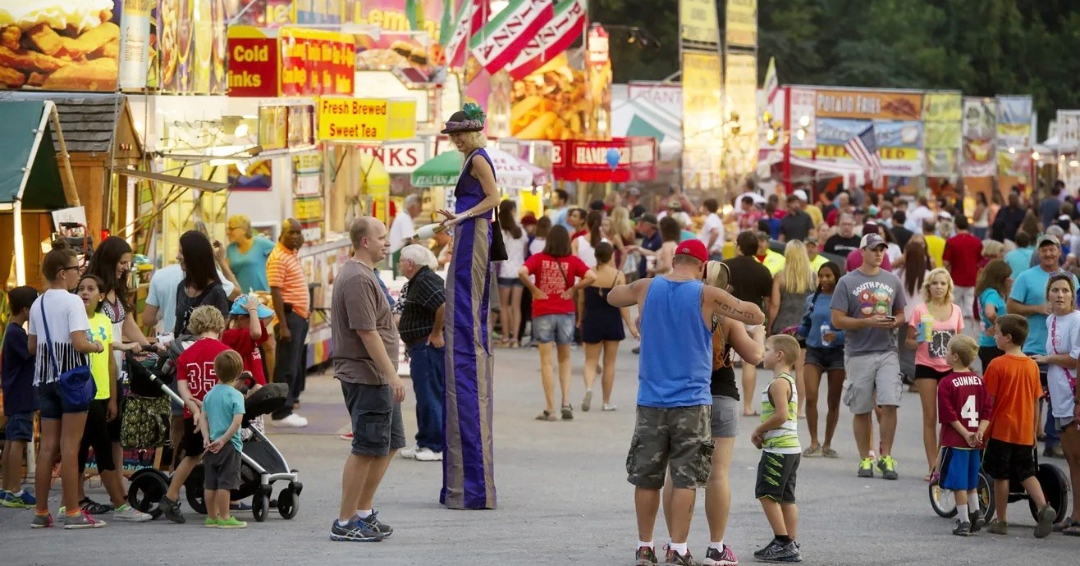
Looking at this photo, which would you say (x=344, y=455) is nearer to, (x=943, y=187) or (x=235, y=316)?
(x=235, y=316)

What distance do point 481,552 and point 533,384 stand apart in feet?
31.3

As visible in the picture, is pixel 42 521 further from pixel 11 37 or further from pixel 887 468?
pixel 887 468

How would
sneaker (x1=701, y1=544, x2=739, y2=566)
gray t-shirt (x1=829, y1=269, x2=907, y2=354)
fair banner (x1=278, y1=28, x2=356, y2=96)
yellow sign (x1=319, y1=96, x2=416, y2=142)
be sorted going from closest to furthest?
sneaker (x1=701, y1=544, x2=739, y2=566), gray t-shirt (x1=829, y1=269, x2=907, y2=354), fair banner (x1=278, y1=28, x2=356, y2=96), yellow sign (x1=319, y1=96, x2=416, y2=142)

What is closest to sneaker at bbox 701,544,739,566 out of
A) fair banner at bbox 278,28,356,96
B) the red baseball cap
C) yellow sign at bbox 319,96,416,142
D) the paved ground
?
the paved ground

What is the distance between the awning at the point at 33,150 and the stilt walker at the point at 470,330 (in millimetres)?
3192

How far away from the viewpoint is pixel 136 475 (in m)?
10.4

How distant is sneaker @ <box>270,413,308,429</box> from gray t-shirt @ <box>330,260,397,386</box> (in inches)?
224

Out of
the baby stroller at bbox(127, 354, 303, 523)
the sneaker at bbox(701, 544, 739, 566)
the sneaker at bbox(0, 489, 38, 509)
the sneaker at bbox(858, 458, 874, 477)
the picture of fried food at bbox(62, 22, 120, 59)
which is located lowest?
the sneaker at bbox(858, 458, 874, 477)

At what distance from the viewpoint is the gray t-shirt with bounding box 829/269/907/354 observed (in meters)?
13.0

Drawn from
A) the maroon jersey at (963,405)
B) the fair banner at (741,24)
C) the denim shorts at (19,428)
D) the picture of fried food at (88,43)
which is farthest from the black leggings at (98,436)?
the fair banner at (741,24)

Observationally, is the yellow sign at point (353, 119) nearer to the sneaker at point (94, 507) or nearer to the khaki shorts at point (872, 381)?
the khaki shorts at point (872, 381)

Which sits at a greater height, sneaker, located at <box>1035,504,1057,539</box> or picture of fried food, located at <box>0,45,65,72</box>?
picture of fried food, located at <box>0,45,65,72</box>

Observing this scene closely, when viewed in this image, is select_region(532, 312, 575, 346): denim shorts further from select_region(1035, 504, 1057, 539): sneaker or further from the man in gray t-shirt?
select_region(1035, 504, 1057, 539): sneaker

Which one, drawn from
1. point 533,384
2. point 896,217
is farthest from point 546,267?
point 896,217
